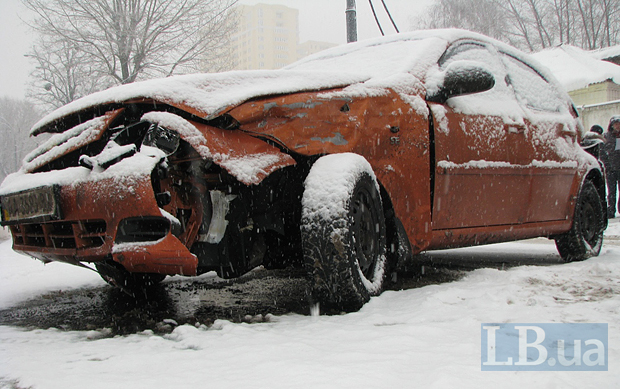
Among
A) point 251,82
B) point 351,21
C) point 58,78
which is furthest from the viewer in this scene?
point 58,78

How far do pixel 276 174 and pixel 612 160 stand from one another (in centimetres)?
883

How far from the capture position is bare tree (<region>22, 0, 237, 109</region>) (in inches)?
756

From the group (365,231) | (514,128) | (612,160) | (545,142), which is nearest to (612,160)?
(612,160)

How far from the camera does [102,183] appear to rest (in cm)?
237

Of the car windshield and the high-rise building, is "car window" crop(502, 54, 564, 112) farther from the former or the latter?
the high-rise building

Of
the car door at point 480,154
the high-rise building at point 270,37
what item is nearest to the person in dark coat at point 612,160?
the car door at point 480,154

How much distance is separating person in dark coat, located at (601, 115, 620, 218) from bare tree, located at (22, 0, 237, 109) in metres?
13.9

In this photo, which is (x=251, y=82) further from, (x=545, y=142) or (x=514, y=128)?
(x=545, y=142)

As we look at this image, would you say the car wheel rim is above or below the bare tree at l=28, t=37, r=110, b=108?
below

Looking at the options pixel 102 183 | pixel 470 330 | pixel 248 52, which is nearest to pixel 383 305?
pixel 470 330

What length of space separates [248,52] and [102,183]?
104 m

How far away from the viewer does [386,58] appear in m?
Answer: 3.49

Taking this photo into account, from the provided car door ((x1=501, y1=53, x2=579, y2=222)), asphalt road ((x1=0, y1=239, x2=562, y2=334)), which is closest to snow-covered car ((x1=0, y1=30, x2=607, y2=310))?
asphalt road ((x1=0, y1=239, x2=562, y2=334))
